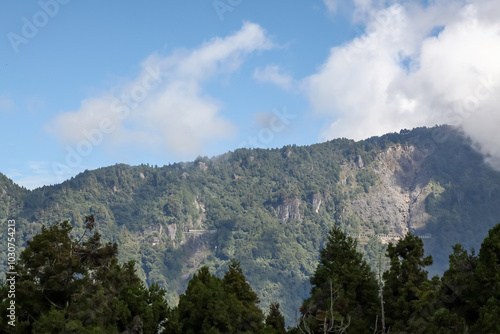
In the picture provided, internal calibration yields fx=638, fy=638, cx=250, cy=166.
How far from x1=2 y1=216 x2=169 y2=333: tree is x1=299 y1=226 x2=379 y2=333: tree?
18.8m

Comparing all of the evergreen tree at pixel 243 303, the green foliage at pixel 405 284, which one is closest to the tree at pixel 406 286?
the green foliage at pixel 405 284

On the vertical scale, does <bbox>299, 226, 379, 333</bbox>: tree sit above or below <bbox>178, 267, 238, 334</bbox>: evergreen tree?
above

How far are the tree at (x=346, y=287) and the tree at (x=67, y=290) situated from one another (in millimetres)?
18780

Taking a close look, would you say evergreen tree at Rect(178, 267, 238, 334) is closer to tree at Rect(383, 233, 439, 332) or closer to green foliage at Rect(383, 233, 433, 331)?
tree at Rect(383, 233, 439, 332)

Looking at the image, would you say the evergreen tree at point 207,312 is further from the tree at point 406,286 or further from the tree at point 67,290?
the tree at point 406,286

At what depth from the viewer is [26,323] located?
50.2 metres

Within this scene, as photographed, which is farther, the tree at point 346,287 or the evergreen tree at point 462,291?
the tree at point 346,287

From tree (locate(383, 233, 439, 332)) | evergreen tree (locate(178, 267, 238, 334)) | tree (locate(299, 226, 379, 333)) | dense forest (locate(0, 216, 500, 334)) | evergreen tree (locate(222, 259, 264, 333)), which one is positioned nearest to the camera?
dense forest (locate(0, 216, 500, 334))

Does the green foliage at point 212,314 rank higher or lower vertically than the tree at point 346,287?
lower

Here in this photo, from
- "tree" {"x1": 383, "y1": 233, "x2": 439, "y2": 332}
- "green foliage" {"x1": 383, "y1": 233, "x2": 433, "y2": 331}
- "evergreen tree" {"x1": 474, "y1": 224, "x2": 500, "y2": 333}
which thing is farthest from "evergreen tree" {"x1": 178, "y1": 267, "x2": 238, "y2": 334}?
"evergreen tree" {"x1": 474, "y1": 224, "x2": 500, "y2": 333}

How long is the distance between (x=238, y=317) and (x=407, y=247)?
67.3ft

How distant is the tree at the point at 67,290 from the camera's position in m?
50.1

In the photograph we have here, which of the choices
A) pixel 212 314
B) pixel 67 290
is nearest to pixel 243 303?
pixel 212 314

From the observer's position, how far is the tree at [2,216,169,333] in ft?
164
